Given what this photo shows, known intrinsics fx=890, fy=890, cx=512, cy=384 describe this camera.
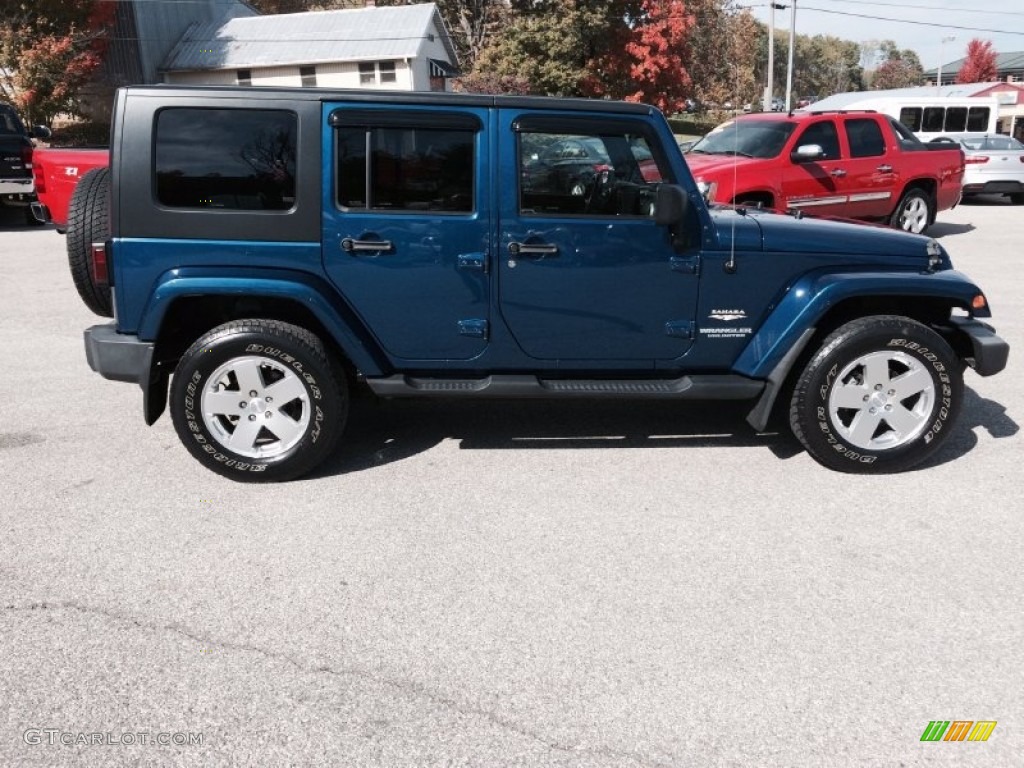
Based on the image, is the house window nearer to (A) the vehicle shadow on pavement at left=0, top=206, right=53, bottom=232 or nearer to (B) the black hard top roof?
(B) the black hard top roof

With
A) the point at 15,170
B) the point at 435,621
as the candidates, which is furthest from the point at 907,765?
→ the point at 15,170

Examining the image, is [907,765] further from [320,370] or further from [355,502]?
[320,370]

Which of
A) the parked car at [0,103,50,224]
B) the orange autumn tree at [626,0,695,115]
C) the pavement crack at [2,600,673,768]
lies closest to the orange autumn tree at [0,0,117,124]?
the parked car at [0,103,50,224]

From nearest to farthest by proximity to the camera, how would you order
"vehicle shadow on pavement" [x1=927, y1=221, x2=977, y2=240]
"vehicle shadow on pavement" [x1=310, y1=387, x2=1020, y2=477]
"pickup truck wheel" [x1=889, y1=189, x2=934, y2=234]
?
"vehicle shadow on pavement" [x1=310, y1=387, x2=1020, y2=477] < "pickup truck wheel" [x1=889, y1=189, x2=934, y2=234] < "vehicle shadow on pavement" [x1=927, y1=221, x2=977, y2=240]

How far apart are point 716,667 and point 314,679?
4.30 ft

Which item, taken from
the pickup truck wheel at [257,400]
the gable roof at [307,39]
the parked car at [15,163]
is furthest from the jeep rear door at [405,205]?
the gable roof at [307,39]

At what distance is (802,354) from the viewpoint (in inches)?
179

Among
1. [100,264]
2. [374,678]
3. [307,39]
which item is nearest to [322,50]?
[307,39]

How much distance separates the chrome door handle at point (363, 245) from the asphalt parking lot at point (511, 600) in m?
1.14

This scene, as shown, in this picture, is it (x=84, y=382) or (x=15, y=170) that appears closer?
(x=84, y=382)

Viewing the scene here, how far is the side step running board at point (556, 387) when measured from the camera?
14.5ft

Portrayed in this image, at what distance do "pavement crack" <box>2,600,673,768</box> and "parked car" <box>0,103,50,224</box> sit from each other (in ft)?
44.3

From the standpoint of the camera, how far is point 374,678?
2.88 m

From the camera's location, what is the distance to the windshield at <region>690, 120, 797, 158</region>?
10672 millimetres
